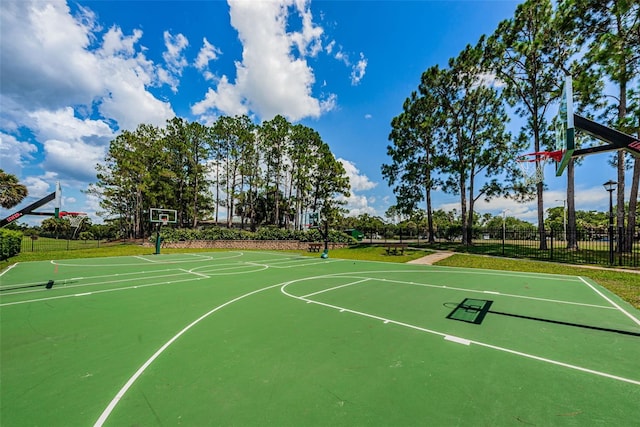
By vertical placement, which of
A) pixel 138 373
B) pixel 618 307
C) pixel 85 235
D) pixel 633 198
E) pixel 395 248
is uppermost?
pixel 633 198

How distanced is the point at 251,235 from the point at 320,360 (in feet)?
91.4

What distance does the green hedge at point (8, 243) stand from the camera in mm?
17312

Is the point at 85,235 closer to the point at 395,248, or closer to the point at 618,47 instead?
the point at 395,248

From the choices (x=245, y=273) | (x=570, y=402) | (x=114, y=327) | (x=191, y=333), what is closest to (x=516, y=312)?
(x=570, y=402)

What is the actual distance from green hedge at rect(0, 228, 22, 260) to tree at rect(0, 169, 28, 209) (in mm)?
5426

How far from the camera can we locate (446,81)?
955 inches

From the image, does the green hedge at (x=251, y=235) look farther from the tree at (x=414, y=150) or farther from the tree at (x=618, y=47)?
the tree at (x=618, y=47)

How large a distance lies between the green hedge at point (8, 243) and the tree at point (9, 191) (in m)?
5.43

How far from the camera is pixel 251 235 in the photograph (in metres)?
30.7

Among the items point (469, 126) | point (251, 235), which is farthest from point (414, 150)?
point (251, 235)

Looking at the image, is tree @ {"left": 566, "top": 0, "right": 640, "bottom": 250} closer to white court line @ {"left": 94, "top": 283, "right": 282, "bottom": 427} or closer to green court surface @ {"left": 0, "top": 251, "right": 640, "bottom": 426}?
green court surface @ {"left": 0, "top": 251, "right": 640, "bottom": 426}

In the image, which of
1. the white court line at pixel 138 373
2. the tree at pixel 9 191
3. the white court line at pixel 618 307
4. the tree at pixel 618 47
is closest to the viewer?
the white court line at pixel 138 373

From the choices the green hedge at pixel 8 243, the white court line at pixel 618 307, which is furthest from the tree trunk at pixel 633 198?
the green hedge at pixel 8 243

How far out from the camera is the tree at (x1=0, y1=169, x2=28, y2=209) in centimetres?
2259
